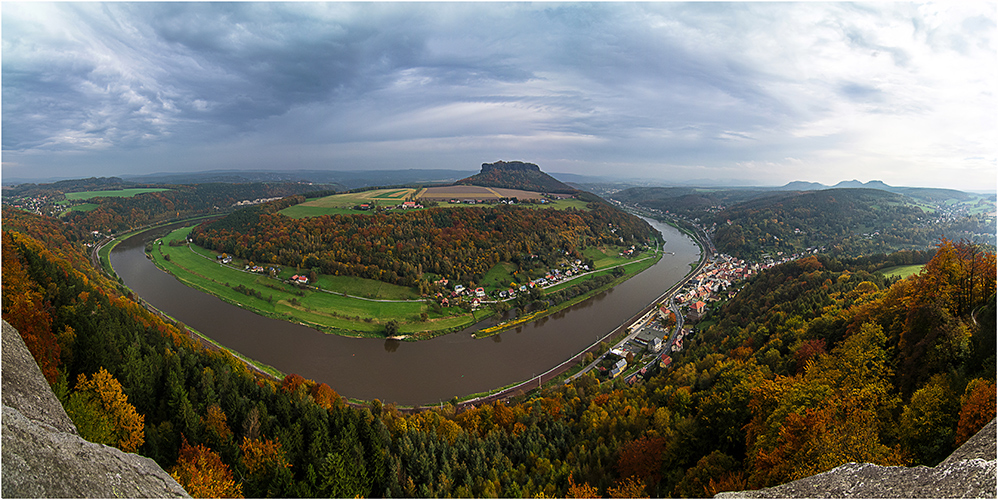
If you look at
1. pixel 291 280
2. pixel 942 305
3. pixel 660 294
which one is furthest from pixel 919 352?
pixel 291 280

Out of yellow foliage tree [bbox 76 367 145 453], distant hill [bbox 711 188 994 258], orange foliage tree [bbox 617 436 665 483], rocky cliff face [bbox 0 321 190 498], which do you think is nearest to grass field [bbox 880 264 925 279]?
orange foliage tree [bbox 617 436 665 483]

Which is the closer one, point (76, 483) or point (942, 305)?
point (76, 483)

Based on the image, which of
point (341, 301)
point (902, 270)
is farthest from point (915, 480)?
point (341, 301)

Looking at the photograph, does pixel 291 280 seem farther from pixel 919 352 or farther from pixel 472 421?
pixel 919 352

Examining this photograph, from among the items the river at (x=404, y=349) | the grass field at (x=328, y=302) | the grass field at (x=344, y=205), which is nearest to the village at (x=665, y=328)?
the river at (x=404, y=349)

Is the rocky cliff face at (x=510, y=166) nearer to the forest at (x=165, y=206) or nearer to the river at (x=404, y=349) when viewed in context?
the forest at (x=165, y=206)

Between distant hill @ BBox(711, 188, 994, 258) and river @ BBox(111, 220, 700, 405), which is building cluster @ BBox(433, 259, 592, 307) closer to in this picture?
river @ BBox(111, 220, 700, 405)
